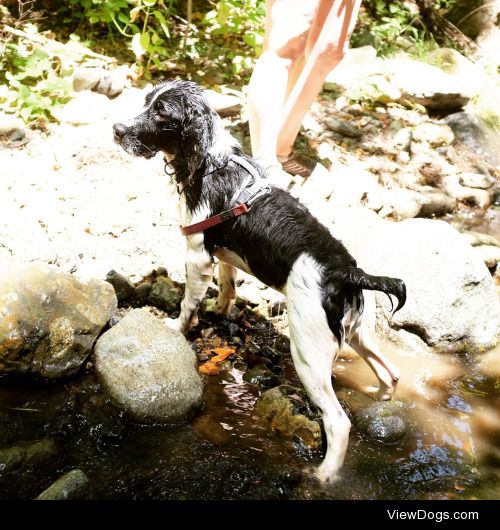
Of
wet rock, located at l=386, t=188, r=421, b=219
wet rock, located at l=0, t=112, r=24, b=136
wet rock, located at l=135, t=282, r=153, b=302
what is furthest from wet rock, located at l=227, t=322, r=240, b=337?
wet rock, located at l=0, t=112, r=24, b=136

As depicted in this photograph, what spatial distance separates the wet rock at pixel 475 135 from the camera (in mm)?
7305

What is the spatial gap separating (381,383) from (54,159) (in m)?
3.46

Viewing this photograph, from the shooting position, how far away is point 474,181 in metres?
6.55

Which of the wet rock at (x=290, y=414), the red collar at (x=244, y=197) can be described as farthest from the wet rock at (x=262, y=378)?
the red collar at (x=244, y=197)

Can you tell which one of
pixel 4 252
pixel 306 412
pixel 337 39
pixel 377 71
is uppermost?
pixel 337 39

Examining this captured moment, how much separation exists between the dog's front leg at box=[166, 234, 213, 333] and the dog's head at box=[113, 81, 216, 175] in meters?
0.44

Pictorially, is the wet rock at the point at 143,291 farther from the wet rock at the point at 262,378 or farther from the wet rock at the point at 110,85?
the wet rock at the point at 110,85

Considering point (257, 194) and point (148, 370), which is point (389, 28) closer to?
point (257, 194)

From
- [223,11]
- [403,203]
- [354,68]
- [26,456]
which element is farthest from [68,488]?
[354,68]

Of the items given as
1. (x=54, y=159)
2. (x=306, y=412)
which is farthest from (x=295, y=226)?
(x=54, y=159)

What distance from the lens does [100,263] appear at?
4035 millimetres

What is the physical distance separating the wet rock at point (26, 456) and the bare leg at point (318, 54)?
315 cm

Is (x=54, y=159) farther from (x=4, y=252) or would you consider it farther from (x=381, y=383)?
(x=381, y=383)

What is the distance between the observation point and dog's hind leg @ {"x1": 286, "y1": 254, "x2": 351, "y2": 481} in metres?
2.70
